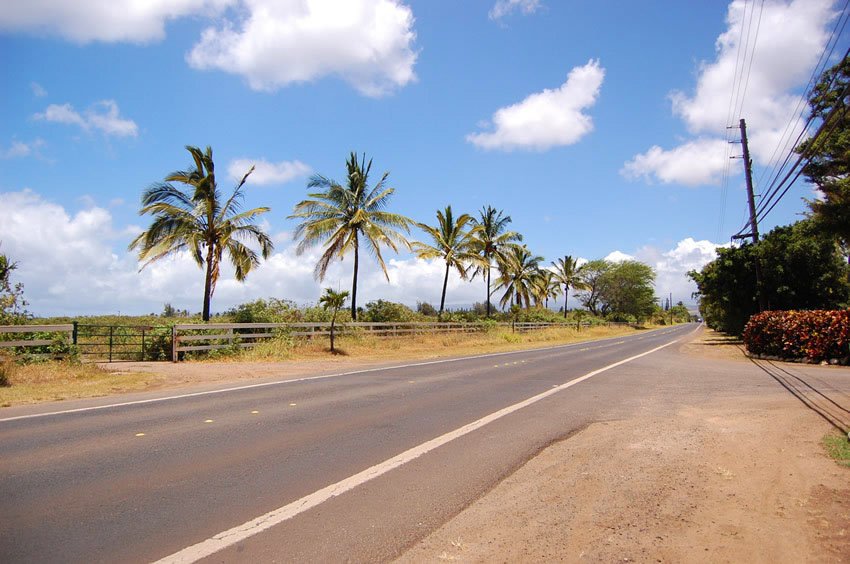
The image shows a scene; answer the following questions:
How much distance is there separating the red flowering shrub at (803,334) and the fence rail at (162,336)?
641 inches

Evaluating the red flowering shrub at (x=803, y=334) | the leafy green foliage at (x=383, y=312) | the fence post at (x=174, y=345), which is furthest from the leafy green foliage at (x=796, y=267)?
the fence post at (x=174, y=345)

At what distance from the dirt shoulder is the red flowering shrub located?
12.2 metres

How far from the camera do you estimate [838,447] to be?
6207 millimetres

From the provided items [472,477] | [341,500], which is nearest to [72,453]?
[341,500]

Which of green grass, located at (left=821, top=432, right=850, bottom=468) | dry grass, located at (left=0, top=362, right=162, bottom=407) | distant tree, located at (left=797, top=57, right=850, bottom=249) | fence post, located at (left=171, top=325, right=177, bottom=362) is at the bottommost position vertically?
dry grass, located at (left=0, top=362, right=162, bottom=407)

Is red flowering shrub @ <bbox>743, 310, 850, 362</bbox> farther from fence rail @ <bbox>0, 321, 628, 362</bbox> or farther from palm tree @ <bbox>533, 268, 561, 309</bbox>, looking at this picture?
palm tree @ <bbox>533, 268, 561, 309</bbox>

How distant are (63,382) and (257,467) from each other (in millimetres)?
9226

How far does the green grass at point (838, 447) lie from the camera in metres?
5.74

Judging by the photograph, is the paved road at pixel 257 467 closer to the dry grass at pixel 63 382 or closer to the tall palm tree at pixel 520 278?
the dry grass at pixel 63 382

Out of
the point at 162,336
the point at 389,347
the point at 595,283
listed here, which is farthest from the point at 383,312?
the point at 595,283

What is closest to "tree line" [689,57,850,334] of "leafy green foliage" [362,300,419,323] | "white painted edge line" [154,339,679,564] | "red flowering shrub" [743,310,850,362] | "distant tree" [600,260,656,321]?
"red flowering shrub" [743,310,850,362]

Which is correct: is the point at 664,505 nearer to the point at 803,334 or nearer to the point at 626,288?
the point at 803,334

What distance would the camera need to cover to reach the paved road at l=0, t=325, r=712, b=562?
153 inches

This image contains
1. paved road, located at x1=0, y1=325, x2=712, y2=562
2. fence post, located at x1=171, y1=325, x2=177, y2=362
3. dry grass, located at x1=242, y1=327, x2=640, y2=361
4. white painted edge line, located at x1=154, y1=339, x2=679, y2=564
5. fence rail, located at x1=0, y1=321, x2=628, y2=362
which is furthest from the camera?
dry grass, located at x1=242, y1=327, x2=640, y2=361
